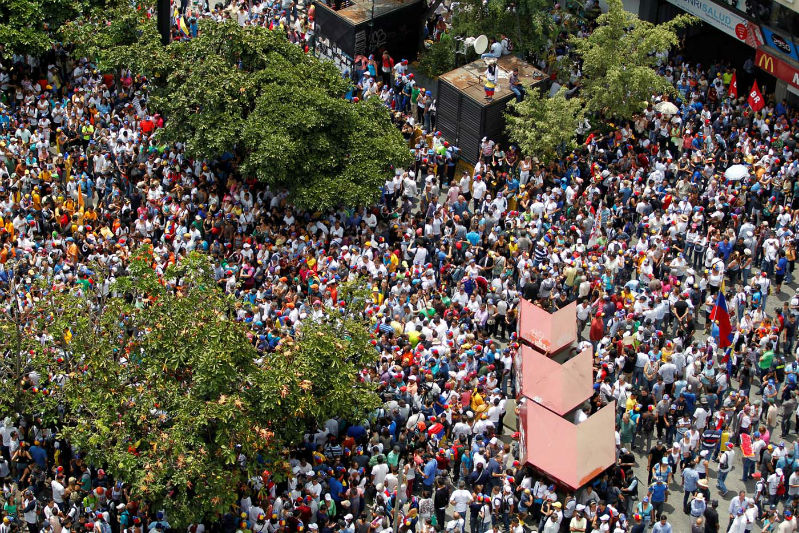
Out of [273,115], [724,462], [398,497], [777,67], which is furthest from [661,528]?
[777,67]

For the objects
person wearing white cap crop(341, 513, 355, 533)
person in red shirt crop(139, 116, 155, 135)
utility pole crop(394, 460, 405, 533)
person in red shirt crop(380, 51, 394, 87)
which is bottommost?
utility pole crop(394, 460, 405, 533)

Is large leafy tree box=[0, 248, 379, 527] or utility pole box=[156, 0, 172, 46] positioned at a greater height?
utility pole box=[156, 0, 172, 46]

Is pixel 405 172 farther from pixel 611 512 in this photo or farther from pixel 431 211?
pixel 611 512

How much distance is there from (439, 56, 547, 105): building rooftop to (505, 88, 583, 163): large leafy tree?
88cm

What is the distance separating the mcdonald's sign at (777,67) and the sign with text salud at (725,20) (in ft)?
1.33

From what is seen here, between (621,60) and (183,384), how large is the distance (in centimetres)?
1676

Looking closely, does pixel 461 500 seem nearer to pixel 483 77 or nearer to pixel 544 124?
pixel 544 124

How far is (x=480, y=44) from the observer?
117ft

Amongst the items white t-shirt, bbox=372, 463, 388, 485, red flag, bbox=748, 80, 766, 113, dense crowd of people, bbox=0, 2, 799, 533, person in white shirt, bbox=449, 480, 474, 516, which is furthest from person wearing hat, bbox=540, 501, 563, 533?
red flag, bbox=748, 80, 766, 113

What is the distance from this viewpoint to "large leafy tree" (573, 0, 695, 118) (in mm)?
35500

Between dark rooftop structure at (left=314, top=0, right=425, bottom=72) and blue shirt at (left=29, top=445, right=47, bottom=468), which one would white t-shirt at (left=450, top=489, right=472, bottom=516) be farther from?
dark rooftop structure at (left=314, top=0, right=425, bottom=72)

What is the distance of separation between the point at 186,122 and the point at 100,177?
2781 mm

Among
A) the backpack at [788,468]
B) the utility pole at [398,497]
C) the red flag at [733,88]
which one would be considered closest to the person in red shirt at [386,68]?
the red flag at [733,88]

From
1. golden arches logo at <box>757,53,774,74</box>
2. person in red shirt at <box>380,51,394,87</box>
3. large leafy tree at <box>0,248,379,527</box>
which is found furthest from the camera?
person in red shirt at <box>380,51,394,87</box>
